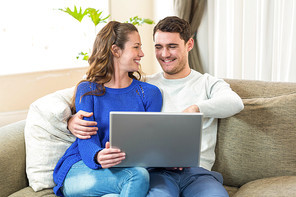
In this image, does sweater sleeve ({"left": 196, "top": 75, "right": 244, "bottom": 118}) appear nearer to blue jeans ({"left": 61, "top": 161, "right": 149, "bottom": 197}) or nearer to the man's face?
the man's face

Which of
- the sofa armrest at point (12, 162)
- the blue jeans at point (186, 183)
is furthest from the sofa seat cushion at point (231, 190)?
the sofa armrest at point (12, 162)

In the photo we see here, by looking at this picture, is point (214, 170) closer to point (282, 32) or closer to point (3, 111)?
point (282, 32)

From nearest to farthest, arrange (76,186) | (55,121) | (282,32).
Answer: (76,186) → (55,121) → (282,32)

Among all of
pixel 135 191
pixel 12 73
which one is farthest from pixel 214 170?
pixel 12 73

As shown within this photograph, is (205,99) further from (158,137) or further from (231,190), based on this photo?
(158,137)

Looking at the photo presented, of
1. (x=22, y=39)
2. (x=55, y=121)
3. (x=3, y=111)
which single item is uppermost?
(x=22, y=39)

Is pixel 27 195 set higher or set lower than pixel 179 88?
lower

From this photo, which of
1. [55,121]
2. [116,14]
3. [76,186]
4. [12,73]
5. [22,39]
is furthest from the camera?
[116,14]

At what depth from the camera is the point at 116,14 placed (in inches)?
159

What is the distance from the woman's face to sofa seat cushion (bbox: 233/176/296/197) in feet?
2.59

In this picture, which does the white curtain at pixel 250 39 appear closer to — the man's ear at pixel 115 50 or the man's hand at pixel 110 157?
the man's ear at pixel 115 50

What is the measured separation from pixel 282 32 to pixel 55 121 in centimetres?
183

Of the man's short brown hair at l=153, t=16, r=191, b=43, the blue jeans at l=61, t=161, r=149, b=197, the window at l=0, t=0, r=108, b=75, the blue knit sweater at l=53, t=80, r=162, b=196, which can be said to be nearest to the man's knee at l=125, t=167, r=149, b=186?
the blue jeans at l=61, t=161, r=149, b=197

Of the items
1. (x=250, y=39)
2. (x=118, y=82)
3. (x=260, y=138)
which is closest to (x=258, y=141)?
(x=260, y=138)
